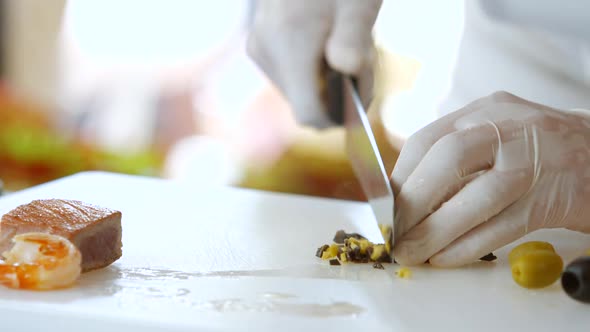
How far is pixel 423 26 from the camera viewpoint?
1.84 metres

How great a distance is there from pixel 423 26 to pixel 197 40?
5.61ft

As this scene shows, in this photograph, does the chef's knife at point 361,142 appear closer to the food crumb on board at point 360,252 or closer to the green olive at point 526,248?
the food crumb on board at point 360,252

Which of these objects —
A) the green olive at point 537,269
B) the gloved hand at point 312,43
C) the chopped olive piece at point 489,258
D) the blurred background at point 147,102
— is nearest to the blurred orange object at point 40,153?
the blurred background at point 147,102

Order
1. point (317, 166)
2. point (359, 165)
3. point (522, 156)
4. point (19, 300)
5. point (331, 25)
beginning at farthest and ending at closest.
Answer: point (317, 166), point (331, 25), point (359, 165), point (522, 156), point (19, 300)

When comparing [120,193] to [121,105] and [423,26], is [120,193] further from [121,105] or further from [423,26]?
[121,105]

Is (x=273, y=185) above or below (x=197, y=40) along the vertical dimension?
below

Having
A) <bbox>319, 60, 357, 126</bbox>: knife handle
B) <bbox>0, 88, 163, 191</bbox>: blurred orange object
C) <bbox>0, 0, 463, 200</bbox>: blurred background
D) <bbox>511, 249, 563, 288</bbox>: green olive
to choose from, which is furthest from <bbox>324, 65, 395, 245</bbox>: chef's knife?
Answer: <bbox>0, 88, 163, 191</bbox>: blurred orange object

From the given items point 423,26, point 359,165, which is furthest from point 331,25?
point 359,165

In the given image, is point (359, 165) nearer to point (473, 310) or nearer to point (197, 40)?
point (473, 310)

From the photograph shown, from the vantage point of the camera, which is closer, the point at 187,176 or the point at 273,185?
the point at 273,185

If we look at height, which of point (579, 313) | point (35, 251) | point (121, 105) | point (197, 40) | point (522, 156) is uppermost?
point (197, 40)

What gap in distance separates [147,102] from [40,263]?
252cm

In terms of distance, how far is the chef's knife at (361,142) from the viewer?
1.26 metres

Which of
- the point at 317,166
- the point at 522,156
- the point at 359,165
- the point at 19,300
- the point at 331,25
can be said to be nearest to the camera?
the point at 19,300
